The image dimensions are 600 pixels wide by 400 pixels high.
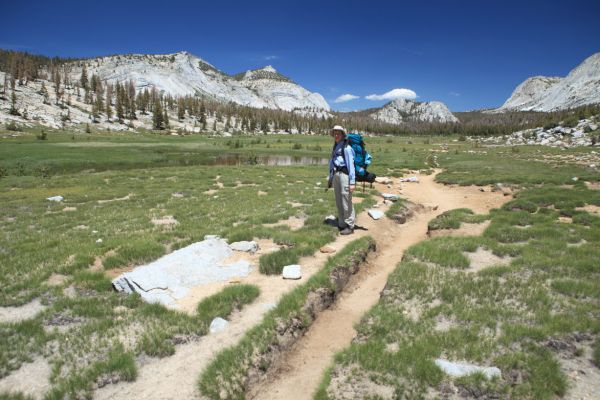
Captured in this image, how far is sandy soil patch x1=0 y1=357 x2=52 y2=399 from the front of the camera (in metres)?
5.78

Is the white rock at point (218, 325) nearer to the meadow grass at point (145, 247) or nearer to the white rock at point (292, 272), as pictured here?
the meadow grass at point (145, 247)

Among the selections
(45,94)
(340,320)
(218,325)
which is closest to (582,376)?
(340,320)

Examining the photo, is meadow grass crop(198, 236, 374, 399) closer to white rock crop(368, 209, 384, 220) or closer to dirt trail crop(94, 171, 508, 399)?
dirt trail crop(94, 171, 508, 399)

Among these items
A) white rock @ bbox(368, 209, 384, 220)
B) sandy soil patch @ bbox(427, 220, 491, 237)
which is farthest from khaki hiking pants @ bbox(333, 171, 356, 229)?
sandy soil patch @ bbox(427, 220, 491, 237)

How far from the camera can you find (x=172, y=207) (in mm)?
19953

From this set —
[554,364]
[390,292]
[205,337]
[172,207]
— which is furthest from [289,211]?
[554,364]

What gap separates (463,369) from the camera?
597cm

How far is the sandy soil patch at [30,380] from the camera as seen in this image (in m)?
5.78

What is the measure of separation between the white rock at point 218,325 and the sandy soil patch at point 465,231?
10164 millimetres

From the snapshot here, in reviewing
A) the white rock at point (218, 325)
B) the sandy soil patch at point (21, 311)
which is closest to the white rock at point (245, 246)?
the white rock at point (218, 325)

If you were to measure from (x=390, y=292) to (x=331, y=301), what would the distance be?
164 cm

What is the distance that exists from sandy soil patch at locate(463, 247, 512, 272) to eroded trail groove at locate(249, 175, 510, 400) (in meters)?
2.39

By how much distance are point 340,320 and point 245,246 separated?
485 cm

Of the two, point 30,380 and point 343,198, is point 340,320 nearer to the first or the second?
point 343,198
